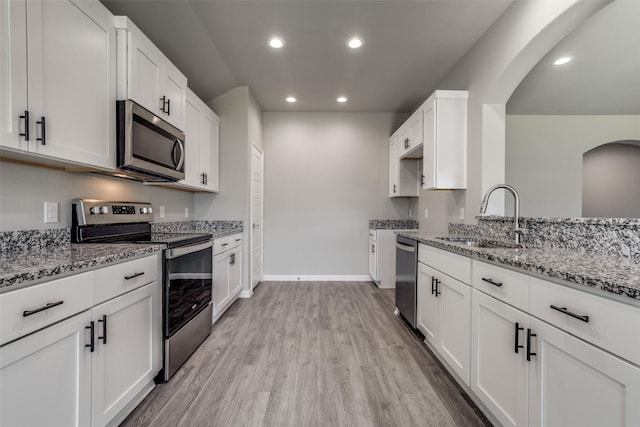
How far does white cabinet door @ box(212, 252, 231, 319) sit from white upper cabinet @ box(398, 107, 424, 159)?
8.19ft

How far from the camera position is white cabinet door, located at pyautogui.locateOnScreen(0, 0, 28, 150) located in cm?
106

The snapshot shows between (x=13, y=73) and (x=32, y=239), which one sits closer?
(x=13, y=73)

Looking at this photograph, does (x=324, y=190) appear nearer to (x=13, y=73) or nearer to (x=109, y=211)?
(x=109, y=211)

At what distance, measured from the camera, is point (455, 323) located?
1.73 meters

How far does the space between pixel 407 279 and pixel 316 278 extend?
204 cm

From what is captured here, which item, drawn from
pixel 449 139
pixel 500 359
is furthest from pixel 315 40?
pixel 500 359

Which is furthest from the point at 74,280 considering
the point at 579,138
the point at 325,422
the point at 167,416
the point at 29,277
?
the point at 579,138

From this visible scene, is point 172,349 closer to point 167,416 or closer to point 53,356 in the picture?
point 167,416

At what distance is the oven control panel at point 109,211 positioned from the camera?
1707mm

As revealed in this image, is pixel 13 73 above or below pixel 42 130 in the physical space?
above

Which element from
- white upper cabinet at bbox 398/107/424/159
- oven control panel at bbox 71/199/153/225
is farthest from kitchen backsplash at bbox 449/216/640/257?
oven control panel at bbox 71/199/153/225

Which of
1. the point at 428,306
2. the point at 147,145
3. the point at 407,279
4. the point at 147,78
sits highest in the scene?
the point at 147,78

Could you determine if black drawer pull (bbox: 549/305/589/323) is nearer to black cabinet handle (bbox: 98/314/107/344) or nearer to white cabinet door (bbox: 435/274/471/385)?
white cabinet door (bbox: 435/274/471/385)

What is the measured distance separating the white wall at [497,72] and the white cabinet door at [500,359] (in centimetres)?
133
